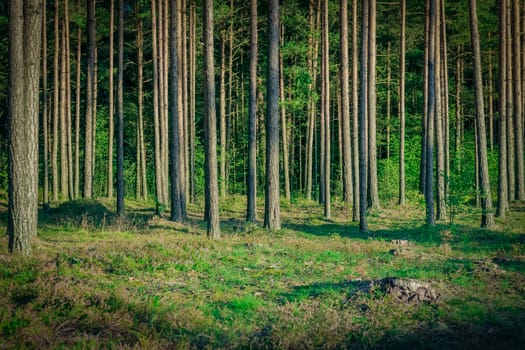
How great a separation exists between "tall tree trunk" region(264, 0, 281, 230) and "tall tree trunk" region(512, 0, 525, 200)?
14326 millimetres

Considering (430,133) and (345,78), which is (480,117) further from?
(345,78)

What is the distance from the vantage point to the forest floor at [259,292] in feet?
20.1

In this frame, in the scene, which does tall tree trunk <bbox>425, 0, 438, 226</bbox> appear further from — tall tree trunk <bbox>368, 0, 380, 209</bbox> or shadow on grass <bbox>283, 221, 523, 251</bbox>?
tall tree trunk <bbox>368, 0, 380, 209</bbox>

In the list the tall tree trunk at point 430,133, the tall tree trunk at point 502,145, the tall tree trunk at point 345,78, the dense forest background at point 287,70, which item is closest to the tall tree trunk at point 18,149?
the dense forest background at point 287,70

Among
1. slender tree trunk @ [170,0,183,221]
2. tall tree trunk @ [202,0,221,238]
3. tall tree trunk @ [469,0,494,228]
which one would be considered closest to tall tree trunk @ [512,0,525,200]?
tall tree trunk @ [469,0,494,228]

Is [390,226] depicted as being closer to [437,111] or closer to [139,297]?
[437,111]

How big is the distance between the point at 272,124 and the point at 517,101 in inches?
628

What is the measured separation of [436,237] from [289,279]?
27.7 ft

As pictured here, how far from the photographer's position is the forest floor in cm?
611

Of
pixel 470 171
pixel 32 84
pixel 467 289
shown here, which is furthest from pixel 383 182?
pixel 32 84

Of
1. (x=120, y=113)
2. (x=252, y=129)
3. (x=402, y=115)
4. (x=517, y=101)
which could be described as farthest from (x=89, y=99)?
(x=517, y=101)

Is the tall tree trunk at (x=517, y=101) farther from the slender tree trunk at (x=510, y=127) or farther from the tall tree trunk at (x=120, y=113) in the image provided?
the tall tree trunk at (x=120, y=113)

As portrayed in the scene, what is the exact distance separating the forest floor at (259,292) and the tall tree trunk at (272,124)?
1660mm

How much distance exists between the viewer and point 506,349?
5.89m
